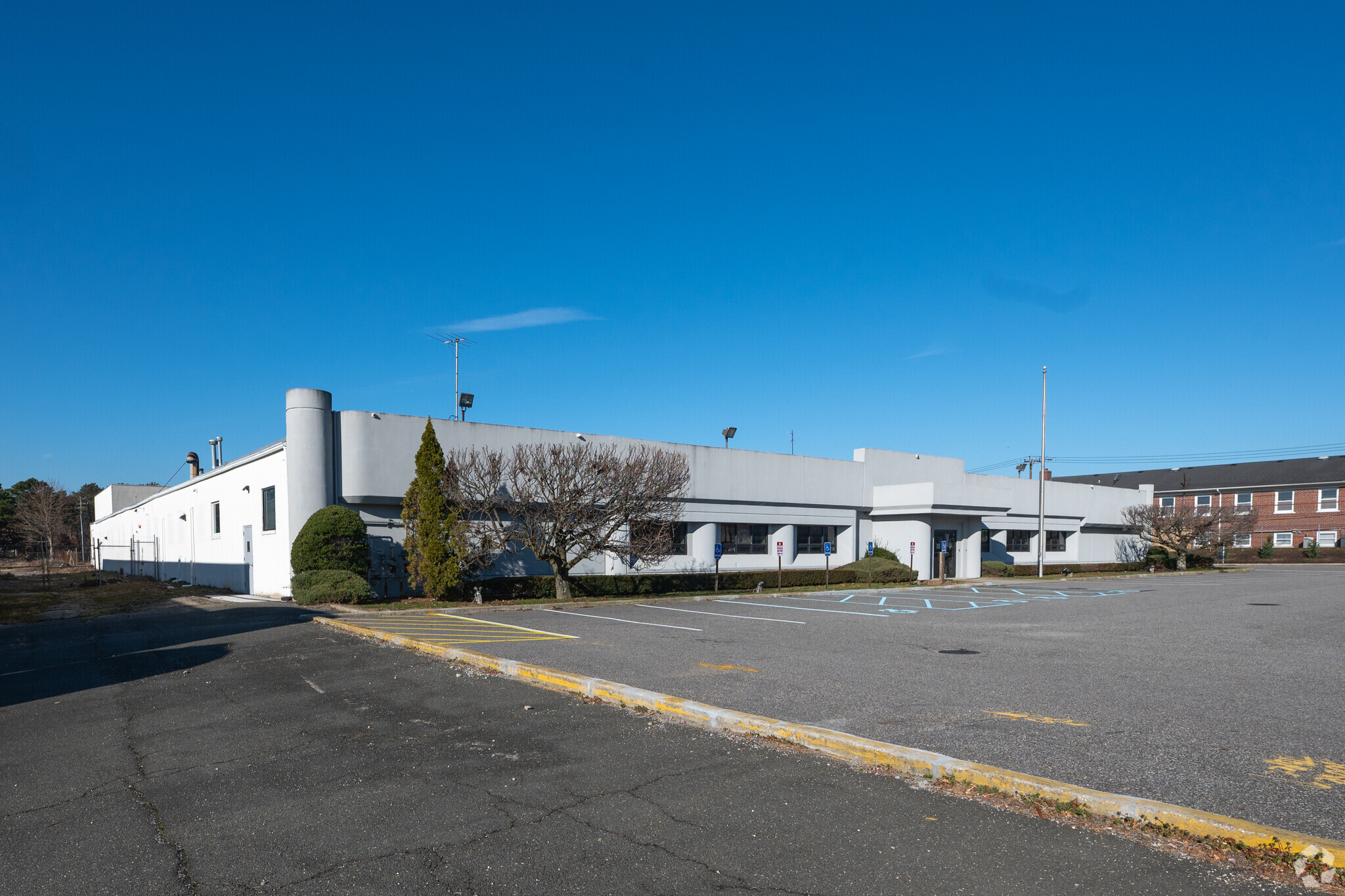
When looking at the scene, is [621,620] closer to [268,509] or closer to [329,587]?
[329,587]

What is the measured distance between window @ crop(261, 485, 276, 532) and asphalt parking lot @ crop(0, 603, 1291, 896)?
18767 mm

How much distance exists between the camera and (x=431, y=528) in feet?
77.2

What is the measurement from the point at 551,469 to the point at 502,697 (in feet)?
52.6

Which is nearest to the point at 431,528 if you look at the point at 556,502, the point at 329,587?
the point at 329,587

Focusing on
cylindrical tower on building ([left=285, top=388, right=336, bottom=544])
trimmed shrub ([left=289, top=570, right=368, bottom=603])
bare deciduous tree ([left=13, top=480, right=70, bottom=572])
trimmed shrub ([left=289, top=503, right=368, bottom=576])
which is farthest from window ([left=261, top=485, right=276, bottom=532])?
bare deciduous tree ([left=13, top=480, right=70, bottom=572])

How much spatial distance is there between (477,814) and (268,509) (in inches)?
1003

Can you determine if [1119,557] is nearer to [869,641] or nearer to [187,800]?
[869,641]

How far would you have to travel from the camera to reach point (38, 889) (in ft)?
14.2

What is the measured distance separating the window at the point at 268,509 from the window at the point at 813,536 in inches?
879

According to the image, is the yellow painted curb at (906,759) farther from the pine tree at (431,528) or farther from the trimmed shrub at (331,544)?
the trimmed shrub at (331,544)

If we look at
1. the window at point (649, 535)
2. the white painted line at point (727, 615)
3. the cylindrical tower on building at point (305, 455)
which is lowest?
the white painted line at point (727, 615)

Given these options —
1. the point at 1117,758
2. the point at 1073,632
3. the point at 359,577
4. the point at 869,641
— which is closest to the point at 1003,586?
the point at 1073,632

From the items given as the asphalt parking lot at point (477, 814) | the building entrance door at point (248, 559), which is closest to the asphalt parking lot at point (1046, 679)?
the asphalt parking lot at point (477, 814)

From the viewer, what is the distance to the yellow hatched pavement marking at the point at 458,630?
46.2 feet
